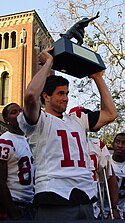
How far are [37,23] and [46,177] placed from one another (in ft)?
94.6

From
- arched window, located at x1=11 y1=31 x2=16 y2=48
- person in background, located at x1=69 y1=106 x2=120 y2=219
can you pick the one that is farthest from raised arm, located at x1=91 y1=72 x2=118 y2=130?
arched window, located at x1=11 y1=31 x2=16 y2=48

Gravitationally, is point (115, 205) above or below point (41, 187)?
below

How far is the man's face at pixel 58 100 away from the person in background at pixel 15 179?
71 cm

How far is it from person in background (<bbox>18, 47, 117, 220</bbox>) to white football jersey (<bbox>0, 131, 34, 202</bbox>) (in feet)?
2.23

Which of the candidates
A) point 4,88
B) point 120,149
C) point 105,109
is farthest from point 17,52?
point 105,109

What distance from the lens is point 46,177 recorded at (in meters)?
2.31

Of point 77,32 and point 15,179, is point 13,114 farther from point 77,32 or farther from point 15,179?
point 77,32

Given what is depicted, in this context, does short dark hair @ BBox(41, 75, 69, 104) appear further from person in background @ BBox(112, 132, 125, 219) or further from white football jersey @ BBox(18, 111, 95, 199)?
person in background @ BBox(112, 132, 125, 219)

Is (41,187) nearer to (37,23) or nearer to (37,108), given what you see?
(37,108)

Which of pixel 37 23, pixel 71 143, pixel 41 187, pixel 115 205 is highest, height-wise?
pixel 37 23

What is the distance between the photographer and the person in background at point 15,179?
2916 mm

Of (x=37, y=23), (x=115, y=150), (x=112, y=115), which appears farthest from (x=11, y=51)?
(x=112, y=115)

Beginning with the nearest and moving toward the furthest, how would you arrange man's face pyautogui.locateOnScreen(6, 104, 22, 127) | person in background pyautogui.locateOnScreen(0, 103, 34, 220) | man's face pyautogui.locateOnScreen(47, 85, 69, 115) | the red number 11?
the red number 11
man's face pyautogui.locateOnScreen(47, 85, 69, 115)
person in background pyautogui.locateOnScreen(0, 103, 34, 220)
man's face pyautogui.locateOnScreen(6, 104, 22, 127)

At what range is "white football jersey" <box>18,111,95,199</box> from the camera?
2.31m
